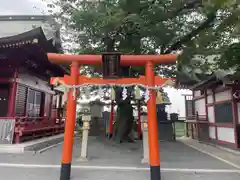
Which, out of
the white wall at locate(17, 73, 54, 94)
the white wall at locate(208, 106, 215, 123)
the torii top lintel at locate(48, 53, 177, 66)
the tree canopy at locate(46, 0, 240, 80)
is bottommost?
the white wall at locate(208, 106, 215, 123)

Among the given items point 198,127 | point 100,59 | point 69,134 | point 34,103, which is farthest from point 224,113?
point 34,103

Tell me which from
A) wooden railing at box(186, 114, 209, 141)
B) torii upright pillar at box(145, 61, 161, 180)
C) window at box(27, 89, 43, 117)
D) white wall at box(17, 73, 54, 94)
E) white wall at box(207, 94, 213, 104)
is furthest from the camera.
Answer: wooden railing at box(186, 114, 209, 141)

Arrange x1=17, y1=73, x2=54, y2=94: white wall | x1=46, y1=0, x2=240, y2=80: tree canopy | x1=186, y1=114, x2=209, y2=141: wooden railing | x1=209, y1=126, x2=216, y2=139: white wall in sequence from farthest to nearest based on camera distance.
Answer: x1=186, y1=114, x2=209, y2=141: wooden railing → x1=209, y1=126, x2=216, y2=139: white wall → x1=17, y1=73, x2=54, y2=94: white wall → x1=46, y1=0, x2=240, y2=80: tree canopy

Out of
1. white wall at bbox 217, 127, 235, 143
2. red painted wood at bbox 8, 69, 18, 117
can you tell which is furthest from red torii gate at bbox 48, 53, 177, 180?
white wall at bbox 217, 127, 235, 143

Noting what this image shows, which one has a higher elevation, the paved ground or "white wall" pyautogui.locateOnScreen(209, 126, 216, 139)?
"white wall" pyautogui.locateOnScreen(209, 126, 216, 139)

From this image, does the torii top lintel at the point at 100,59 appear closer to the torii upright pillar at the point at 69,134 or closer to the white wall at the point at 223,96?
the torii upright pillar at the point at 69,134

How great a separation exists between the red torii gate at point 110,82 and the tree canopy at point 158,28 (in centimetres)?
214

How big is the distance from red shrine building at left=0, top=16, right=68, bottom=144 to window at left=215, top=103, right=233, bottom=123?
24.7 feet

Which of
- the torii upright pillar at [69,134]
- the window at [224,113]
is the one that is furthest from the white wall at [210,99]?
the torii upright pillar at [69,134]

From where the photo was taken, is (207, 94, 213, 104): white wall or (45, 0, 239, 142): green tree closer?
(45, 0, 239, 142): green tree

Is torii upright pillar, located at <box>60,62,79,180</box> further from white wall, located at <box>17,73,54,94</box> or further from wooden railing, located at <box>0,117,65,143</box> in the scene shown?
white wall, located at <box>17,73,54,94</box>

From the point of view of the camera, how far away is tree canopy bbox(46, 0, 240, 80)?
7.02 meters

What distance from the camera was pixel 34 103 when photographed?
11648 mm

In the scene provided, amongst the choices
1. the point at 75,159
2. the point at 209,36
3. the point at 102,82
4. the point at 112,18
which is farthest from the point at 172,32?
the point at 75,159
